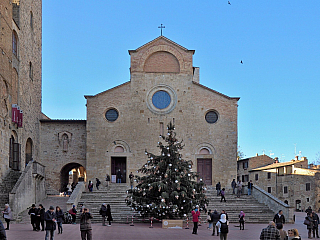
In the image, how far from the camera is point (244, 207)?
30234 millimetres

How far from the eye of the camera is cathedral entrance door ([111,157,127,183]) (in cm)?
3738

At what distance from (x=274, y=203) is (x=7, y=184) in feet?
56.4

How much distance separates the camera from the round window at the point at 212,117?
38.0 m

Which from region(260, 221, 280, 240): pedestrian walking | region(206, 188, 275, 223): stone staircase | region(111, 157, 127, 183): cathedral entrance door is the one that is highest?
region(111, 157, 127, 183): cathedral entrance door

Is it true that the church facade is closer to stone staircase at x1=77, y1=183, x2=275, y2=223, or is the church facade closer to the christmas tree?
stone staircase at x1=77, y1=183, x2=275, y2=223

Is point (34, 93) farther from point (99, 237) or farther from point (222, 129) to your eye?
point (99, 237)

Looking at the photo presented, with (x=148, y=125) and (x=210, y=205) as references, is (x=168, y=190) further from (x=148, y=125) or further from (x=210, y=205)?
(x=148, y=125)

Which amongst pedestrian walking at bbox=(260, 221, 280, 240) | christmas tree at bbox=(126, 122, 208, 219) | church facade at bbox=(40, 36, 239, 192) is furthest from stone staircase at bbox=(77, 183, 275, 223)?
pedestrian walking at bbox=(260, 221, 280, 240)

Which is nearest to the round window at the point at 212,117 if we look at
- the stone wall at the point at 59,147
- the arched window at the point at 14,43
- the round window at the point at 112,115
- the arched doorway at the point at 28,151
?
the round window at the point at 112,115

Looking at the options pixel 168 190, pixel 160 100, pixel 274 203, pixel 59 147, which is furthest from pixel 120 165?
pixel 274 203

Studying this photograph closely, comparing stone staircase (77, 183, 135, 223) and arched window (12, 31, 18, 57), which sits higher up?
arched window (12, 31, 18, 57)

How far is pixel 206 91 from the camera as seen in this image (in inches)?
1505

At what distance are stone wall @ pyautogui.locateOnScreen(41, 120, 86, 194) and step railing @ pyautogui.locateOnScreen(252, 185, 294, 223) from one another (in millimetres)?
14760

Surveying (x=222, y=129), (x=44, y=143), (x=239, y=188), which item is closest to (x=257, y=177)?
(x=222, y=129)
